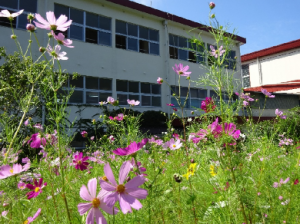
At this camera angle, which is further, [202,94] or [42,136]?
[202,94]

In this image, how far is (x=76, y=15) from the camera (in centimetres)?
849

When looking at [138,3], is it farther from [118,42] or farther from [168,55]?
[168,55]

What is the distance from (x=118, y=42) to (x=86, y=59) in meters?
1.67

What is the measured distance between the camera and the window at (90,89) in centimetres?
813

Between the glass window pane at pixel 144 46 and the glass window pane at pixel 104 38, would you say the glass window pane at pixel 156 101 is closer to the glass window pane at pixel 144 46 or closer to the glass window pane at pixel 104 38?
the glass window pane at pixel 144 46

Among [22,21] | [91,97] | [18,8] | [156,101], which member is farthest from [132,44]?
[18,8]

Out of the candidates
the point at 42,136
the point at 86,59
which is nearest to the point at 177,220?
the point at 42,136

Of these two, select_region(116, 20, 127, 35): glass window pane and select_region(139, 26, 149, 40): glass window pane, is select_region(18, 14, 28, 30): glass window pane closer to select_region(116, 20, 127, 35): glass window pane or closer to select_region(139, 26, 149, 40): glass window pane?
select_region(116, 20, 127, 35): glass window pane

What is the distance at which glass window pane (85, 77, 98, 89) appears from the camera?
332 inches

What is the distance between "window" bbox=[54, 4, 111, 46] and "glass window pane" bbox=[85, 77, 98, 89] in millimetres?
1383

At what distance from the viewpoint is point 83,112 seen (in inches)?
318

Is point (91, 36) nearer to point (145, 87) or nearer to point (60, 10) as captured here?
point (60, 10)

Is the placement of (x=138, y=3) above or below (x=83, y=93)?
above

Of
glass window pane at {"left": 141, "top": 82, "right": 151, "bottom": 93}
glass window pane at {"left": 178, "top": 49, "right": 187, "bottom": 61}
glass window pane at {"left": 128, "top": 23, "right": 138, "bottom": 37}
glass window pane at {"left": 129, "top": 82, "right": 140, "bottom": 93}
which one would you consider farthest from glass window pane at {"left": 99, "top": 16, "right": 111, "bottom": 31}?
glass window pane at {"left": 178, "top": 49, "right": 187, "bottom": 61}
